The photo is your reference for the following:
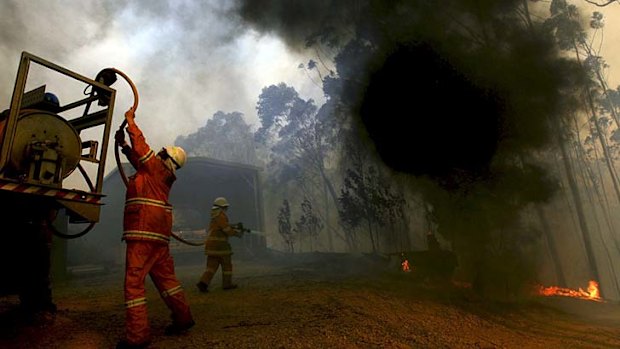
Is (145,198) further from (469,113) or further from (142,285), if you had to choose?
(469,113)

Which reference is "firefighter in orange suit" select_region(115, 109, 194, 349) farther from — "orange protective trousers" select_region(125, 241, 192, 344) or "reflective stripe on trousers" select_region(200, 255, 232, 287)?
"reflective stripe on trousers" select_region(200, 255, 232, 287)

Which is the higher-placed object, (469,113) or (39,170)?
(469,113)

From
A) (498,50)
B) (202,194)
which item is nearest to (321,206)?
(202,194)

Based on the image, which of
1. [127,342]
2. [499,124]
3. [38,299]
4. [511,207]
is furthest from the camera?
[499,124]

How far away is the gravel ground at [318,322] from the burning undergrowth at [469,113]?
13.3ft

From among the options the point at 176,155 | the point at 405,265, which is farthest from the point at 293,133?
the point at 176,155

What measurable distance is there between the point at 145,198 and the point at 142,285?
899 millimetres

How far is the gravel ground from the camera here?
11.7 ft

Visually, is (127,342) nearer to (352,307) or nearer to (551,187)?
(352,307)

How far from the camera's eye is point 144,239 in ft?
11.2

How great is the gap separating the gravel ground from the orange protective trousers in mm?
273

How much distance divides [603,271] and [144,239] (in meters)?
58.9

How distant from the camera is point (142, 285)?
3.33 metres

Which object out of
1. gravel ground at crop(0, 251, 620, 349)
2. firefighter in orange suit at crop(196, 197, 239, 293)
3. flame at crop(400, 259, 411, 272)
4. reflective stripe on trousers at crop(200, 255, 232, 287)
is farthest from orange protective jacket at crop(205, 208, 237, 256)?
flame at crop(400, 259, 411, 272)
